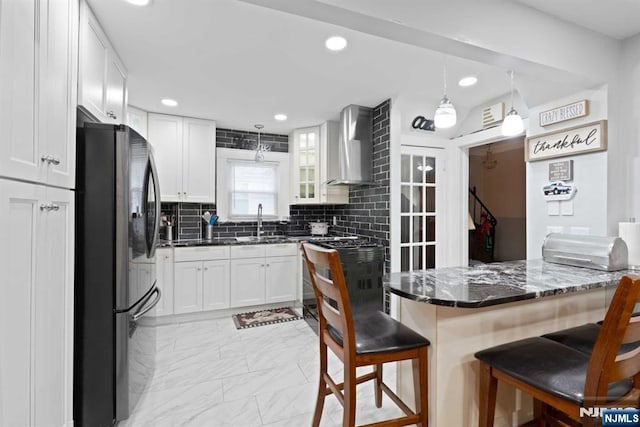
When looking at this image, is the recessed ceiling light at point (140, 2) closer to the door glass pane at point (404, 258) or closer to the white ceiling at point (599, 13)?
the white ceiling at point (599, 13)

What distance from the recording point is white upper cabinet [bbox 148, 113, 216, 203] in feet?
11.5

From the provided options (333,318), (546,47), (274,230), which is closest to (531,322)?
(333,318)

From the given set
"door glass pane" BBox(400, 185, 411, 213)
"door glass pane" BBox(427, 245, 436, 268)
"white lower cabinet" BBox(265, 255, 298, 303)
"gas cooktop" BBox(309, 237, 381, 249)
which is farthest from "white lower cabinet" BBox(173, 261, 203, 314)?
"door glass pane" BBox(427, 245, 436, 268)

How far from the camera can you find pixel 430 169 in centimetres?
360

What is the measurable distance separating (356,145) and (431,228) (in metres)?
1.37

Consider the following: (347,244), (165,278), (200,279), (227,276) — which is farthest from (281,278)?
(165,278)

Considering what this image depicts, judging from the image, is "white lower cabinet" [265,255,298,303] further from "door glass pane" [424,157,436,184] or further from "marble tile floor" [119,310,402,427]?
"door glass pane" [424,157,436,184]

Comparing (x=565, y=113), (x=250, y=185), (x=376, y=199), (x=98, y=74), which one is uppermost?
(x=98, y=74)

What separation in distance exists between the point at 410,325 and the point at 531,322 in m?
0.66

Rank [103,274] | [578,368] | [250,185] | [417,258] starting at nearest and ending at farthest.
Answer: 1. [578,368]
2. [103,274]
3. [417,258]
4. [250,185]

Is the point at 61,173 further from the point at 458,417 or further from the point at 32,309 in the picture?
the point at 458,417

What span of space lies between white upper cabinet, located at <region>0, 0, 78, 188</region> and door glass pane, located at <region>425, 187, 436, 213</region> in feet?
10.9

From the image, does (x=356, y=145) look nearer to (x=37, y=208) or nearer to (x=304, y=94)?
(x=304, y=94)

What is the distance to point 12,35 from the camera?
0.98 m
